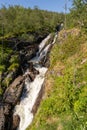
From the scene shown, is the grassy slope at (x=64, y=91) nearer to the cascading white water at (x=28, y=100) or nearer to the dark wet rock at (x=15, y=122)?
the cascading white water at (x=28, y=100)

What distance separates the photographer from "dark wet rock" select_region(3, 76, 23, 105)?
53328mm

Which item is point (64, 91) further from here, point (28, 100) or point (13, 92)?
point (13, 92)

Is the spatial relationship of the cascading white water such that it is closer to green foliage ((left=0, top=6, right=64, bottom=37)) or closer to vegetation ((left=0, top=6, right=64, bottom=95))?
vegetation ((left=0, top=6, right=64, bottom=95))

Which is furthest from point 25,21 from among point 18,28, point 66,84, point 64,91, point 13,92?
point 64,91

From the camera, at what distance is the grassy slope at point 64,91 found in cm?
4319

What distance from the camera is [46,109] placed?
46219 mm

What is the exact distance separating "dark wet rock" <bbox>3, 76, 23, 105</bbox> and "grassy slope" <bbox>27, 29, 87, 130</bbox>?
5.58 meters

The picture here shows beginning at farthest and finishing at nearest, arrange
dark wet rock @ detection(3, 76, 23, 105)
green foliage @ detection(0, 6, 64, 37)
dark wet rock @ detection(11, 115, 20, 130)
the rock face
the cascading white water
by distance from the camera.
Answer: green foliage @ detection(0, 6, 64, 37) < dark wet rock @ detection(3, 76, 23, 105) < the cascading white water < dark wet rock @ detection(11, 115, 20, 130) < the rock face

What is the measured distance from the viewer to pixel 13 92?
5419cm

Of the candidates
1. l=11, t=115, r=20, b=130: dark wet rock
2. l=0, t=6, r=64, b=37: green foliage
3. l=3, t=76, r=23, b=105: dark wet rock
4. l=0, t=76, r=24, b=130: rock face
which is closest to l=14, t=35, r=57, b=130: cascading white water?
l=11, t=115, r=20, b=130: dark wet rock

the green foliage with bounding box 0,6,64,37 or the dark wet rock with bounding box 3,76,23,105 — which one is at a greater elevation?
the green foliage with bounding box 0,6,64,37

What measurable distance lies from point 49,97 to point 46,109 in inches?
115

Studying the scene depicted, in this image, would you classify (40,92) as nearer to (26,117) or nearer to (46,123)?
(26,117)

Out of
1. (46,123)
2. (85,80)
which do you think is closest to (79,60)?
(85,80)
